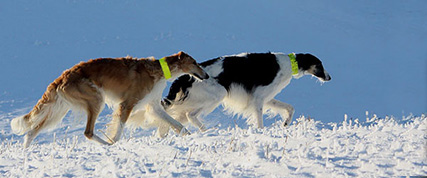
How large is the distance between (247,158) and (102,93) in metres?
3.02

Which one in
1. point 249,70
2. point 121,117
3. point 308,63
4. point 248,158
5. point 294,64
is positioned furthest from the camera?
point 308,63

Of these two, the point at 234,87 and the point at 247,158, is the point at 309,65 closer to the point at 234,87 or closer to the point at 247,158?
the point at 234,87

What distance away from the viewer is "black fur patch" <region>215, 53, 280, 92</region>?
814 centimetres

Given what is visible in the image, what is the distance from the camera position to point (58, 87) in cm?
644

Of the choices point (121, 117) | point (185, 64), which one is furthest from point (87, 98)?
point (185, 64)

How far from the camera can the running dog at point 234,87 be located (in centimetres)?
812

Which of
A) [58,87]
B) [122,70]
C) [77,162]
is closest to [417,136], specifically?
[77,162]

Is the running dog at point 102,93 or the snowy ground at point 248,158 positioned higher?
the running dog at point 102,93

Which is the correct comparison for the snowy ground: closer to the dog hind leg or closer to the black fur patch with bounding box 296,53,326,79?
the dog hind leg

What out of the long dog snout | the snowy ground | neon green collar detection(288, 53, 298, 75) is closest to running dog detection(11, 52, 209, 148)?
the long dog snout

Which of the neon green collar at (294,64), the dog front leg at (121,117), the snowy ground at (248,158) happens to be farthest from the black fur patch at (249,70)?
the snowy ground at (248,158)

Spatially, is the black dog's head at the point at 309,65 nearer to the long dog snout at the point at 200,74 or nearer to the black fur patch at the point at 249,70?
the black fur patch at the point at 249,70

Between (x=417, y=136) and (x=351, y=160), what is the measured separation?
122 centimetres

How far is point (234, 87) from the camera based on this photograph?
8266 mm
